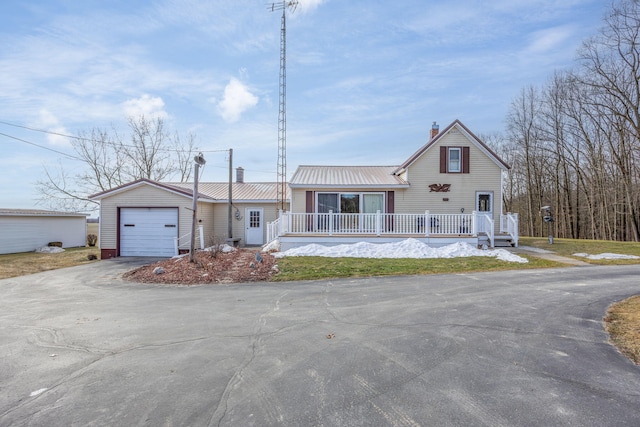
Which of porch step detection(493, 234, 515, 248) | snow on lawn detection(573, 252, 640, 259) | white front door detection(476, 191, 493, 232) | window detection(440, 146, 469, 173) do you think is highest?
window detection(440, 146, 469, 173)

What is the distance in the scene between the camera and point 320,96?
1577cm

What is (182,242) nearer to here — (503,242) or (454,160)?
(454,160)

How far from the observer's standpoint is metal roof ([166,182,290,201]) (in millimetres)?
19484

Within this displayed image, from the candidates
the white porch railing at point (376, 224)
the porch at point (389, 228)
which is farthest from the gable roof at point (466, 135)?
the white porch railing at point (376, 224)

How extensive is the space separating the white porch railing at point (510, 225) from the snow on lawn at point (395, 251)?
2.10 m

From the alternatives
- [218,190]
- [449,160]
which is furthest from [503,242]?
[218,190]

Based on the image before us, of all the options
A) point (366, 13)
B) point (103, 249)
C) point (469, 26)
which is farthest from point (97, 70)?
point (469, 26)

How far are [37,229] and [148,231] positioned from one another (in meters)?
10.6

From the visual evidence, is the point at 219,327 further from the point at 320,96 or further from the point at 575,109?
the point at 575,109

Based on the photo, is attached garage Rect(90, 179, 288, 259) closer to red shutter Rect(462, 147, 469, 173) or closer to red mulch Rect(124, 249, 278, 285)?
red mulch Rect(124, 249, 278, 285)

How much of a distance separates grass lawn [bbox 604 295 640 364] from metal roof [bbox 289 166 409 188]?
35.3 ft

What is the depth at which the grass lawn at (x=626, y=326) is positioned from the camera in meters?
4.22

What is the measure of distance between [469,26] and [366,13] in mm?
3775

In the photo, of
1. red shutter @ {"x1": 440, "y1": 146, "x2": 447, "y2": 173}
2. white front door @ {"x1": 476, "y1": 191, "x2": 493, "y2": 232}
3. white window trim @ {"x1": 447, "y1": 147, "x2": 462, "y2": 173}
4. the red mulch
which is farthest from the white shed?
white front door @ {"x1": 476, "y1": 191, "x2": 493, "y2": 232}
